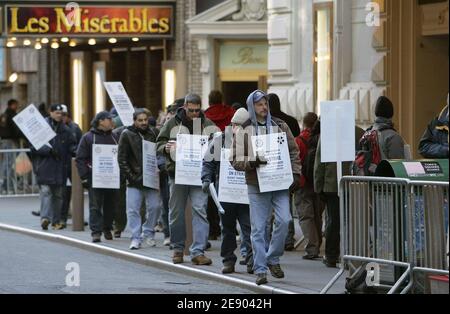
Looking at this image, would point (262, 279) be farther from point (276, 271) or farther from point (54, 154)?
point (54, 154)

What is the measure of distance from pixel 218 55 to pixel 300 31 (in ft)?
24.2

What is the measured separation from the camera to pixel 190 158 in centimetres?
1631

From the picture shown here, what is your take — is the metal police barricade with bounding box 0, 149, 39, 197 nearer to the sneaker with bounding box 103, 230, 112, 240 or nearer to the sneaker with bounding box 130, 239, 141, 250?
the sneaker with bounding box 103, 230, 112, 240

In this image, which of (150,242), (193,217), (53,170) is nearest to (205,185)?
(193,217)

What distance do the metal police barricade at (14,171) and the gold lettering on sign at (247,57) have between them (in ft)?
16.8

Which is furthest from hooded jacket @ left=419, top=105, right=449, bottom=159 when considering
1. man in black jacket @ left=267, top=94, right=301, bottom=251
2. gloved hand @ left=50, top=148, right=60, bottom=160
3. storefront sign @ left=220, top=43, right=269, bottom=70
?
storefront sign @ left=220, top=43, right=269, bottom=70

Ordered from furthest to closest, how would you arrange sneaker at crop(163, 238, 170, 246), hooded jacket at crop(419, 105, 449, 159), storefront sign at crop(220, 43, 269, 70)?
A: storefront sign at crop(220, 43, 269, 70) → sneaker at crop(163, 238, 170, 246) → hooded jacket at crop(419, 105, 449, 159)

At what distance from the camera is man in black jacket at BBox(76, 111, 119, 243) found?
19.3 m

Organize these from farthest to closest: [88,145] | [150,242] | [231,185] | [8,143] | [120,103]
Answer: [8,143] → [88,145] → [120,103] → [150,242] → [231,185]

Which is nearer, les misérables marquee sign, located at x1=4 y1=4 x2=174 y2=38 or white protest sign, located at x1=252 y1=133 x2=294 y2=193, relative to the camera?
white protest sign, located at x1=252 y1=133 x2=294 y2=193

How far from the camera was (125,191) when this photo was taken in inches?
808

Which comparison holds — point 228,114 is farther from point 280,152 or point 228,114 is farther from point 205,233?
point 280,152

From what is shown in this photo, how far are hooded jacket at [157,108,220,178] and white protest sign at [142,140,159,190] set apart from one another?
1.67 meters

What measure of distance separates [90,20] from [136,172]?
1286 cm
